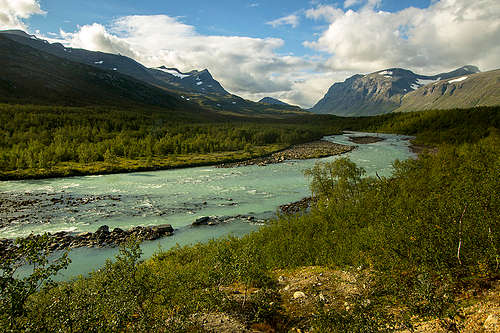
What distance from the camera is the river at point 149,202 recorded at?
29406 millimetres

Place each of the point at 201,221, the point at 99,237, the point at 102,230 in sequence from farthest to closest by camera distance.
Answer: the point at 201,221 → the point at 102,230 → the point at 99,237

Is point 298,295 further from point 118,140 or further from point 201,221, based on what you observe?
point 118,140

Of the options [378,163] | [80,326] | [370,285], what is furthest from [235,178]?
[80,326]

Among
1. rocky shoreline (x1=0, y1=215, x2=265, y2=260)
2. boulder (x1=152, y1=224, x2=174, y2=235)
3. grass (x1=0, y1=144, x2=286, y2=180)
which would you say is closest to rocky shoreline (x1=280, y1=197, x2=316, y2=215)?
rocky shoreline (x1=0, y1=215, x2=265, y2=260)

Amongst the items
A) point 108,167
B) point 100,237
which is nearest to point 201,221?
point 100,237

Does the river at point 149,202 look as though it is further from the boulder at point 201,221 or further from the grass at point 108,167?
the grass at point 108,167

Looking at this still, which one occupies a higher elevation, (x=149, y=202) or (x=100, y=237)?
(x=149, y=202)

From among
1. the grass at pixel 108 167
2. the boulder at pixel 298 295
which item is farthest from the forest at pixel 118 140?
the boulder at pixel 298 295

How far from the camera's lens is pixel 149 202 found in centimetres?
4112

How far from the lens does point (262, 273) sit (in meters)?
14.5

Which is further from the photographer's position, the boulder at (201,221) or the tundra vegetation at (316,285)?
the boulder at (201,221)

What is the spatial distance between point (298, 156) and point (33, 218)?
238 feet

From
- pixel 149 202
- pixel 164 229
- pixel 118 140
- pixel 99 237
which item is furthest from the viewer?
pixel 118 140

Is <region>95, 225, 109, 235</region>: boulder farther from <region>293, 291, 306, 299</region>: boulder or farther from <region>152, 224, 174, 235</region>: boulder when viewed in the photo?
<region>293, 291, 306, 299</region>: boulder
